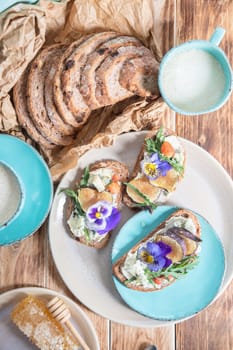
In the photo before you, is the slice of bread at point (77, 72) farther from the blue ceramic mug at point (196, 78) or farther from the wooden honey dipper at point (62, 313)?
the wooden honey dipper at point (62, 313)

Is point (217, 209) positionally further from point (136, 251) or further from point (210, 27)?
point (210, 27)

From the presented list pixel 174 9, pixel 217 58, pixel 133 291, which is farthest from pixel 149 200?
pixel 174 9

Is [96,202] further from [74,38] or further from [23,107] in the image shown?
[74,38]

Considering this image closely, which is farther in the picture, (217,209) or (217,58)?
(217,209)

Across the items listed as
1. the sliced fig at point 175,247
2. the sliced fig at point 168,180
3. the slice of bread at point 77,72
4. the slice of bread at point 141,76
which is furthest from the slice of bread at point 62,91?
the sliced fig at point 175,247

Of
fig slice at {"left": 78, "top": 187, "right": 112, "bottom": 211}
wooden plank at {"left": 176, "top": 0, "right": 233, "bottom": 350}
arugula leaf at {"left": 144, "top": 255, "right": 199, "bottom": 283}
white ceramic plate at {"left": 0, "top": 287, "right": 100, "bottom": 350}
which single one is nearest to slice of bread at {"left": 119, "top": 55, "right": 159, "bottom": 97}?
wooden plank at {"left": 176, "top": 0, "right": 233, "bottom": 350}

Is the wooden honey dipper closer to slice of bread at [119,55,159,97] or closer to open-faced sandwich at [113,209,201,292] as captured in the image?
open-faced sandwich at [113,209,201,292]
